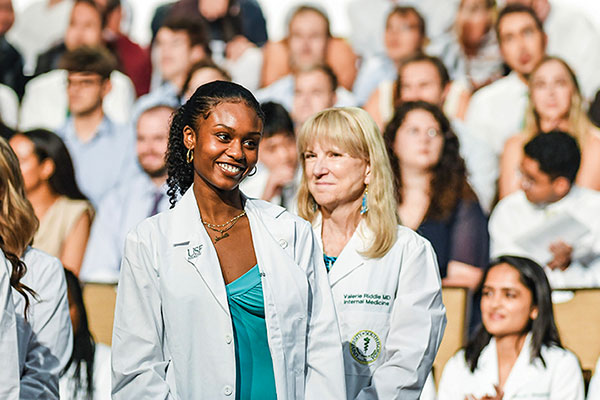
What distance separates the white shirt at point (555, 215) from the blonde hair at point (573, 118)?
42cm

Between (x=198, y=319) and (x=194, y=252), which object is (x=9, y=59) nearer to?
(x=194, y=252)

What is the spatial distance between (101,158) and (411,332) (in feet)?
12.2

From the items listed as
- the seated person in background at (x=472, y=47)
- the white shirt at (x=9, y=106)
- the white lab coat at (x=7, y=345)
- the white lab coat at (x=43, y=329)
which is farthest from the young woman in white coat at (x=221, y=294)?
the white shirt at (x=9, y=106)

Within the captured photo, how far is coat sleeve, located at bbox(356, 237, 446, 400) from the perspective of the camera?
2.95 metres

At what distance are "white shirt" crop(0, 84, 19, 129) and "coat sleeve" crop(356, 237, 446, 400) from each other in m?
4.02

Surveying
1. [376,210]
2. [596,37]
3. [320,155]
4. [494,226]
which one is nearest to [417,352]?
[376,210]

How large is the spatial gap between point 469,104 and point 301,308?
3.85 meters

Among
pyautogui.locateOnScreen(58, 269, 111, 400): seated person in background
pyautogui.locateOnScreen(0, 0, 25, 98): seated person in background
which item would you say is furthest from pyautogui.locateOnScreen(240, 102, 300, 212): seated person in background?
pyautogui.locateOnScreen(0, 0, 25, 98): seated person in background

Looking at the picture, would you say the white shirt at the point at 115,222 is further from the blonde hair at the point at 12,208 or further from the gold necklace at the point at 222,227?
the gold necklace at the point at 222,227

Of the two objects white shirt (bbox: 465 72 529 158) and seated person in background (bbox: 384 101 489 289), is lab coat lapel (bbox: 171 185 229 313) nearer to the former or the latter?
seated person in background (bbox: 384 101 489 289)

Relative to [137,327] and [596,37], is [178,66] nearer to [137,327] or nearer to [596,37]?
[596,37]

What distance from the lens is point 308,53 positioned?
6.23 metres

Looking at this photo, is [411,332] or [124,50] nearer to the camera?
[411,332]

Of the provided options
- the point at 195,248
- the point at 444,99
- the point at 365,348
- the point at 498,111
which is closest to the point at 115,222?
the point at 444,99
